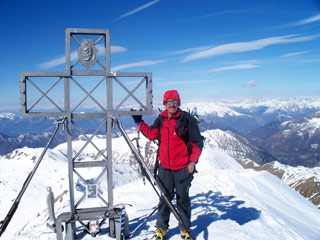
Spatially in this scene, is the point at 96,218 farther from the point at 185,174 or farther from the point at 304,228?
the point at 304,228

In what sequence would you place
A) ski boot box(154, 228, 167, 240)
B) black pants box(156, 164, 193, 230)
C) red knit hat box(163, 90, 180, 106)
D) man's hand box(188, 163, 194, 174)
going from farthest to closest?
ski boot box(154, 228, 167, 240) → black pants box(156, 164, 193, 230) → red knit hat box(163, 90, 180, 106) → man's hand box(188, 163, 194, 174)

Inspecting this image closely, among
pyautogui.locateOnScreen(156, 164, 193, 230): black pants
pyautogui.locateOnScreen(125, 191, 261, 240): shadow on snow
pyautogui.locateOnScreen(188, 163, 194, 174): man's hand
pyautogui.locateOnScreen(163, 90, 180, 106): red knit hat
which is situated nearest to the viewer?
pyautogui.locateOnScreen(188, 163, 194, 174): man's hand

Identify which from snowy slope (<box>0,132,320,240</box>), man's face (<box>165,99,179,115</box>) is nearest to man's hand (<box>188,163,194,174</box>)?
man's face (<box>165,99,179,115</box>)

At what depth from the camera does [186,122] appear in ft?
25.9

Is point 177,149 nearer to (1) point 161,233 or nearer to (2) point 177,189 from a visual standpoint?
(2) point 177,189

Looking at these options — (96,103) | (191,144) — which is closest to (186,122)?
(191,144)

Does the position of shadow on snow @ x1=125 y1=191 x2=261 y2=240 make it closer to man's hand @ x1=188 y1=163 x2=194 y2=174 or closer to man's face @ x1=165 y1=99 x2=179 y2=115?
man's hand @ x1=188 y1=163 x2=194 y2=174

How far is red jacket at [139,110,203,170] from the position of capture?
7.75 m

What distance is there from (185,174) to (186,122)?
5.04 ft

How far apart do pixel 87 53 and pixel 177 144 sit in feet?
12.4

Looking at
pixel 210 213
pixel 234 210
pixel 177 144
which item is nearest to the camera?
pixel 177 144

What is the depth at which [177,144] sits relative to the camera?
786 centimetres

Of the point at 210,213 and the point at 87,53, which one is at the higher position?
the point at 87,53

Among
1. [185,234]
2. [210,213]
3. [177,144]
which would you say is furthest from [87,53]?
[210,213]
